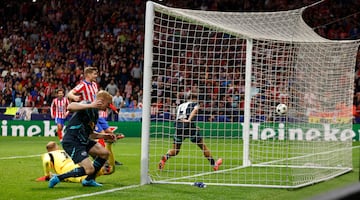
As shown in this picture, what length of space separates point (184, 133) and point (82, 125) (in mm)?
3414

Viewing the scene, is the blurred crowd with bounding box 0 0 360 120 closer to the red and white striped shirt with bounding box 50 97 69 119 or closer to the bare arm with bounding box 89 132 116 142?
the red and white striped shirt with bounding box 50 97 69 119

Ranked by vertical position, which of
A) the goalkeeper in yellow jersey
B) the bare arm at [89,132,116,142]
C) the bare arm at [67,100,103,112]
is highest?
the bare arm at [67,100,103,112]

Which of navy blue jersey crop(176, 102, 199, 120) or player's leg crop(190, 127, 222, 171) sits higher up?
navy blue jersey crop(176, 102, 199, 120)

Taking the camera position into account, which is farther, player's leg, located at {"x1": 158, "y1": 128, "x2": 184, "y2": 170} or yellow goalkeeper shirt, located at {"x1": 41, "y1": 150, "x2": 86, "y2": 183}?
player's leg, located at {"x1": 158, "y1": 128, "x2": 184, "y2": 170}

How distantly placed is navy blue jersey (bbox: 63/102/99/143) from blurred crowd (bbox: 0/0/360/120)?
52.2 ft

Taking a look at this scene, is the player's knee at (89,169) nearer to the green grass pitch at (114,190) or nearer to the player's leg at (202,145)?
the green grass pitch at (114,190)

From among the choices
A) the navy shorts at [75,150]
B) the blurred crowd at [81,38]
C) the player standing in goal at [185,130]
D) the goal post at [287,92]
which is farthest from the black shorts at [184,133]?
the blurred crowd at [81,38]

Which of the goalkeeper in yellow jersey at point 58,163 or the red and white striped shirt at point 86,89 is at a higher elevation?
the red and white striped shirt at point 86,89

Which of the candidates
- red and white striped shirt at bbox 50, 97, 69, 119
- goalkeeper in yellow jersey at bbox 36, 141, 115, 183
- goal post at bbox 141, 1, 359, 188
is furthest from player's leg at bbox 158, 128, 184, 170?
red and white striped shirt at bbox 50, 97, 69, 119


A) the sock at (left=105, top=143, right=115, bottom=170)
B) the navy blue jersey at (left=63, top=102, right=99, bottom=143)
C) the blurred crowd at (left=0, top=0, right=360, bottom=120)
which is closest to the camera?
the navy blue jersey at (left=63, top=102, right=99, bottom=143)

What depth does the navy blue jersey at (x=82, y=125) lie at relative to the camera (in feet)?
27.5

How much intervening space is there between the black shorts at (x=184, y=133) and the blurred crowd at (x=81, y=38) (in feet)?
42.9

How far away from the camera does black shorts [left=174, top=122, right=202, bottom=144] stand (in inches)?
429

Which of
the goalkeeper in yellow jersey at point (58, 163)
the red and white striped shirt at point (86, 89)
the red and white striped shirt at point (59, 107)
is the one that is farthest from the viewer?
the red and white striped shirt at point (59, 107)
